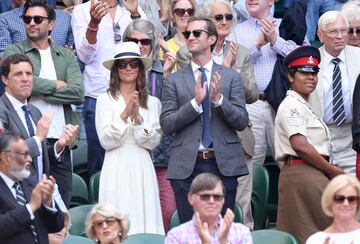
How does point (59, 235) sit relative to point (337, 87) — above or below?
below

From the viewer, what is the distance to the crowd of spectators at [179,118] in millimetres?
10438

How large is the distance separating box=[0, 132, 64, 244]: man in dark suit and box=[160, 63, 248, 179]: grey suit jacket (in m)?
1.83

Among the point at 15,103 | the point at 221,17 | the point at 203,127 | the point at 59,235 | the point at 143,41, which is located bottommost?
the point at 59,235

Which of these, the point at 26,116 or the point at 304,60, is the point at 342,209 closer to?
the point at 304,60

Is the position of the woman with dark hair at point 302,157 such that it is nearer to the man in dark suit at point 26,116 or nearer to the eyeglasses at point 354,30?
the man in dark suit at point 26,116

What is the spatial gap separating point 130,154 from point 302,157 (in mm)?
1551

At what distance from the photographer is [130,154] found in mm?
12203

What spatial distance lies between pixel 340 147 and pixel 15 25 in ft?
11.4

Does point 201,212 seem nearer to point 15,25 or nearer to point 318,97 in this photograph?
point 318,97

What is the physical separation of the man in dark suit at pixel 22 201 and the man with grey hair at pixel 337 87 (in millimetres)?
3657

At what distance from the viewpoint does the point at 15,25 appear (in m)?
13.7

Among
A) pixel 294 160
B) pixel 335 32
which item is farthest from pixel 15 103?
pixel 335 32

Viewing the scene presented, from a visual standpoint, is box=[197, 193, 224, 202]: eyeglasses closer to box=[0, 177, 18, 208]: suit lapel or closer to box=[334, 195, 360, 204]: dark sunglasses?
box=[334, 195, 360, 204]: dark sunglasses

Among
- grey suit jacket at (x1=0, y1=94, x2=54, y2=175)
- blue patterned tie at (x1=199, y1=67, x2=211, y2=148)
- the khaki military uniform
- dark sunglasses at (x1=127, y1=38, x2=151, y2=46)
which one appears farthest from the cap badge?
grey suit jacket at (x1=0, y1=94, x2=54, y2=175)
